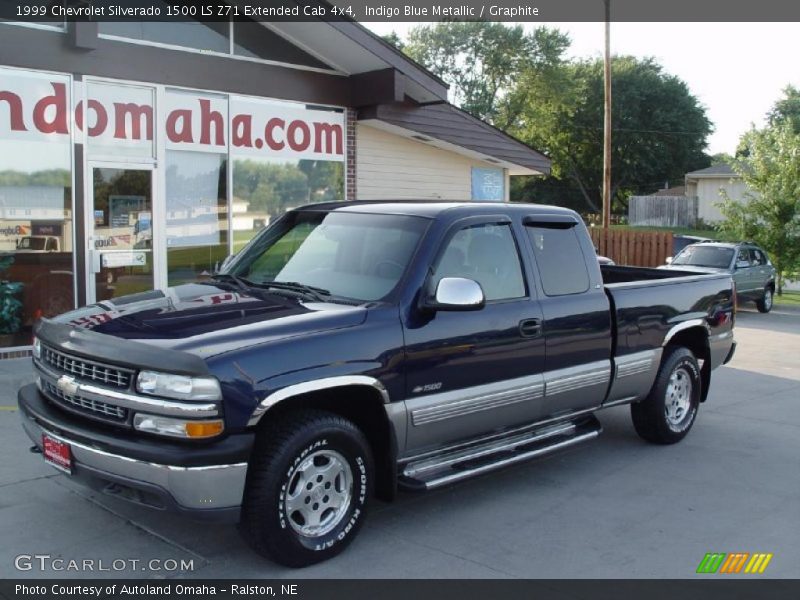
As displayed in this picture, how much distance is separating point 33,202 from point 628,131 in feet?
190

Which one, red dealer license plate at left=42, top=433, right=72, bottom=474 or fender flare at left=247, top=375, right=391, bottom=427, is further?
red dealer license plate at left=42, top=433, right=72, bottom=474

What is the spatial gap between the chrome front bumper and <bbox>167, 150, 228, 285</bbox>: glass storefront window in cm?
708

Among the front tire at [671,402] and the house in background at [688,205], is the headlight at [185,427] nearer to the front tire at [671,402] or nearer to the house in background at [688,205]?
the front tire at [671,402]

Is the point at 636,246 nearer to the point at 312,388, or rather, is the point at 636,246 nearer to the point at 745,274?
the point at 745,274

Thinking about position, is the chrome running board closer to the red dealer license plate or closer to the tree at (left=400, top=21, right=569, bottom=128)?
the red dealer license plate

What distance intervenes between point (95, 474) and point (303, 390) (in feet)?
3.60

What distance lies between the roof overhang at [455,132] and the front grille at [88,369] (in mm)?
9035

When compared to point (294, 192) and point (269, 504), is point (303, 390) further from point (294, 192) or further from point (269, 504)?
point (294, 192)

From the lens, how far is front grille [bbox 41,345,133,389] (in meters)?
4.25

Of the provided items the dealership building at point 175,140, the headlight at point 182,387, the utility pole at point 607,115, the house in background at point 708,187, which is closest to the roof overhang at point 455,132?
the dealership building at point 175,140

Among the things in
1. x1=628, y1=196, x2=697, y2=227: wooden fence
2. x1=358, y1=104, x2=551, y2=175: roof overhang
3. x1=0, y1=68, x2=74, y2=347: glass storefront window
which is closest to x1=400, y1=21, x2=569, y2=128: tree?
x1=628, y1=196, x2=697, y2=227: wooden fence

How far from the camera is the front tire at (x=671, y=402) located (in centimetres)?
702

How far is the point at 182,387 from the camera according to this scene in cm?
408

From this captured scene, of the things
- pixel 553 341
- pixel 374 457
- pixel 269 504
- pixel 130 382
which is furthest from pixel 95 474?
pixel 553 341
